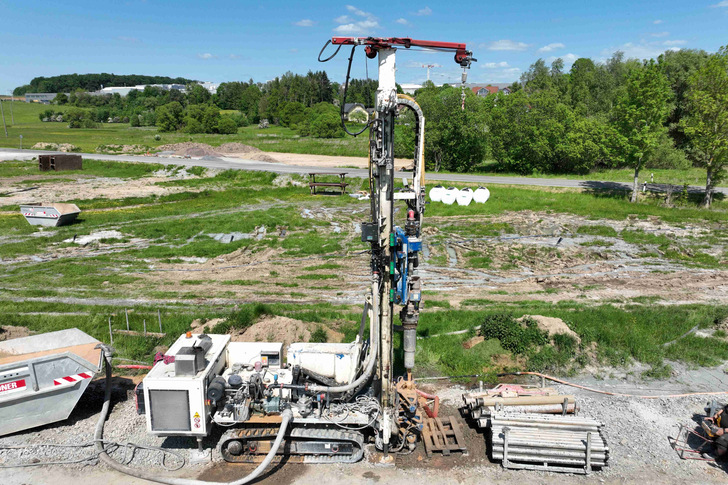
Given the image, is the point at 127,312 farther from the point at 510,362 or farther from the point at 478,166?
the point at 478,166

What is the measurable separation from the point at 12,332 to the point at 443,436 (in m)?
14.5

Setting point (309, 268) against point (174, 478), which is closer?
point (174, 478)

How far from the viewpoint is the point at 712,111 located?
31.4m

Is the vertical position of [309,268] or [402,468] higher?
[309,268]

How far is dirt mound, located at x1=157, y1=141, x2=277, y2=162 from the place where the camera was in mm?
61594

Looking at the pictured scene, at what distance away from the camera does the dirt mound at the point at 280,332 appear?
15359mm

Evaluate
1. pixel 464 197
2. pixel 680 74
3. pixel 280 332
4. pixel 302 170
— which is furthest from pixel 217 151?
pixel 680 74

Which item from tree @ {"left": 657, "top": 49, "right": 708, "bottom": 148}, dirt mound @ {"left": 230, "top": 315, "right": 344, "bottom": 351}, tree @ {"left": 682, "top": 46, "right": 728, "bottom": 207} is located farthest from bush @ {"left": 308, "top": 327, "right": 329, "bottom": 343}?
tree @ {"left": 657, "top": 49, "right": 708, "bottom": 148}

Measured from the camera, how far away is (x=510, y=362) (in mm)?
14828

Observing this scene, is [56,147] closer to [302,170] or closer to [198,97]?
[302,170]

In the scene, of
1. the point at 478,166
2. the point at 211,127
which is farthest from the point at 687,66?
the point at 211,127

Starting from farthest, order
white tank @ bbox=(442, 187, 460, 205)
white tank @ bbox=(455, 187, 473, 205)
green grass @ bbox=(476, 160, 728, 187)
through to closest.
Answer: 1. green grass @ bbox=(476, 160, 728, 187)
2. white tank @ bbox=(442, 187, 460, 205)
3. white tank @ bbox=(455, 187, 473, 205)

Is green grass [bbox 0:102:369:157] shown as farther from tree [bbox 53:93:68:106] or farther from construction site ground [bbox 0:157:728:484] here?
tree [bbox 53:93:68:106]

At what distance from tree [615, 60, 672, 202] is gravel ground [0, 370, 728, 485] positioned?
998 inches
